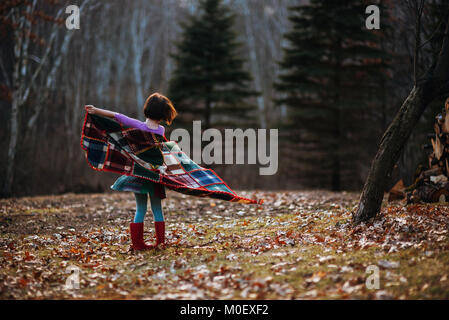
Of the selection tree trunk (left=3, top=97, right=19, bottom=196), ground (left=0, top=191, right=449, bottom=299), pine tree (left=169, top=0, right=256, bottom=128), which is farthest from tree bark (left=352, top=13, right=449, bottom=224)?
pine tree (left=169, top=0, right=256, bottom=128)

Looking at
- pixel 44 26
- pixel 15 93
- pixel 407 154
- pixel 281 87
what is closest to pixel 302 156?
pixel 281 87

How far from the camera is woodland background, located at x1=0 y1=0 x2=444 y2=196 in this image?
13.6 metres

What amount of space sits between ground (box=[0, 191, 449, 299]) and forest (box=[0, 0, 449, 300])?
28 millimetres

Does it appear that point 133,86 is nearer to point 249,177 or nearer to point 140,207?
point 249,177

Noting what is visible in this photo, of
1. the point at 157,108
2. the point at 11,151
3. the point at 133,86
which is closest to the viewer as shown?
the point at 157,108

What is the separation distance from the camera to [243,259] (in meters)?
5.14

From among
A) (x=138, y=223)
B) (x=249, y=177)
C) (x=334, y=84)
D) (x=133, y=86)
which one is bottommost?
(x=249, y=177)

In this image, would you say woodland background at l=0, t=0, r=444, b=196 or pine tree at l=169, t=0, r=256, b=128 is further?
pine tree at l=169, t=0, r=256, b=128

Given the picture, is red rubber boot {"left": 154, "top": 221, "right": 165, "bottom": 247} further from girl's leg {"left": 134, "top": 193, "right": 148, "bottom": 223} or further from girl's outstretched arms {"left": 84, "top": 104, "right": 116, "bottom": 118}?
girl's outstretched arms {"left": 84, "top": 104, "right": 116, "bottom": 118}

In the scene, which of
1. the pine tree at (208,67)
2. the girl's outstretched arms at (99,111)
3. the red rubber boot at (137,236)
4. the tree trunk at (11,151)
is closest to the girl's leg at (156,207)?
the red rubber boot at (137,236)

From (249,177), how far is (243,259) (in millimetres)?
16912

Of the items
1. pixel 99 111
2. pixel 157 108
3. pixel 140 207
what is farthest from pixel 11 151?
pixel 157 108

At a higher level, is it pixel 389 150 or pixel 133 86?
pixel 133 86

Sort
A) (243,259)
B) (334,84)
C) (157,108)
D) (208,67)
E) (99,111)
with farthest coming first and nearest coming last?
(208,67) < (334,84) < (157,108) < (99,111) < (243,259)
